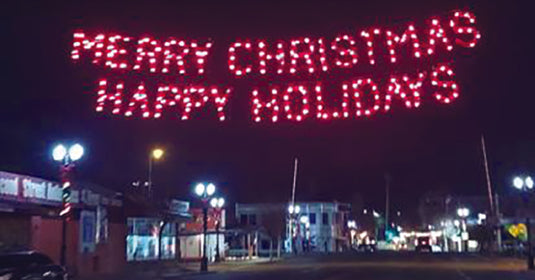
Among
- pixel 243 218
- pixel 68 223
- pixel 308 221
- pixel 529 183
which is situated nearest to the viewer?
pixel 68 223

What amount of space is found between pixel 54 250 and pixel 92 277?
2.08m

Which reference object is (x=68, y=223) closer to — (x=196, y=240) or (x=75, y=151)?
(x=75, y=151)

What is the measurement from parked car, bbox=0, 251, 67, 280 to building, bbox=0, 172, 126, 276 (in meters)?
3.40

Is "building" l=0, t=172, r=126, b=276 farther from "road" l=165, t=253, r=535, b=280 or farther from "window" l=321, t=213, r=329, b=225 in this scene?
"window" l=321, t=213, r=329, b=225

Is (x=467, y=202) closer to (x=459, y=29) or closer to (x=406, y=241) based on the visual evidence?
(x=406, y=241)

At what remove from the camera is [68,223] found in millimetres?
31297

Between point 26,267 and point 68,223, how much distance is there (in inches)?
487

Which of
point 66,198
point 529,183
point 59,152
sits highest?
point 59,152

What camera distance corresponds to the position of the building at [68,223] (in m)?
26.3

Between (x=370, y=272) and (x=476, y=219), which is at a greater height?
(x=476, y=219)

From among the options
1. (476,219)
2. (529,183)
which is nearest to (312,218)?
(476,219)

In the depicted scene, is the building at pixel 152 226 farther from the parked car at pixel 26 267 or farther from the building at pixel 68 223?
the parked car at pixel 26 267

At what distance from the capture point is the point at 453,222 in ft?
347

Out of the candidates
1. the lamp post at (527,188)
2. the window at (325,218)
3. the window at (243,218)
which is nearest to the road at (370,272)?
the lamp post at (527,188)
